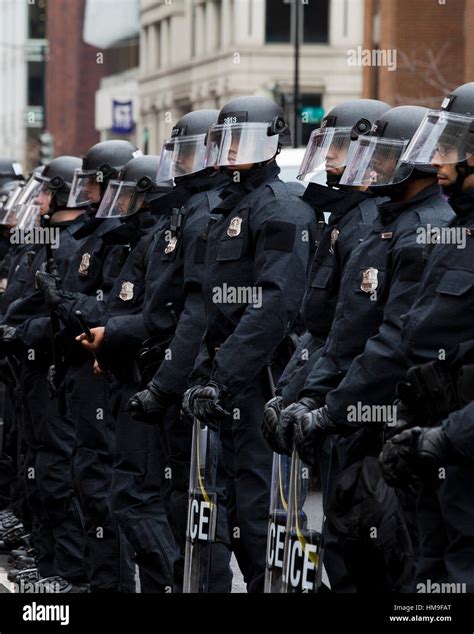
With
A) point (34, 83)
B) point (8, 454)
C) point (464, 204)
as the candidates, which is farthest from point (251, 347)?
point (34, 83)

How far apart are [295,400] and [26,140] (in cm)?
6321

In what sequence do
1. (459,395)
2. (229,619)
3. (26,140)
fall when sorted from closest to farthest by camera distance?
(459,395) < (229,619) < (26,140)

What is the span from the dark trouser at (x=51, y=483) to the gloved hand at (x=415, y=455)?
13.5 ft

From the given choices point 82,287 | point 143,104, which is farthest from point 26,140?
point 82,287

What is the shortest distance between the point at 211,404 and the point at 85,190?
2914 millimetres

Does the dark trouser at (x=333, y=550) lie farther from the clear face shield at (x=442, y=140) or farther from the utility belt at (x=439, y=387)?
the clear face shield at (x=442, y=140)

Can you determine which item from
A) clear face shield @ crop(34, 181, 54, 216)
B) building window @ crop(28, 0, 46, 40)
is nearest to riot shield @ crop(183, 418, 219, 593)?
clear face shield @ crop(34, 181, 54, 216)

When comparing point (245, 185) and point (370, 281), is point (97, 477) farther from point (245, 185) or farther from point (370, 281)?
point (370, 281)

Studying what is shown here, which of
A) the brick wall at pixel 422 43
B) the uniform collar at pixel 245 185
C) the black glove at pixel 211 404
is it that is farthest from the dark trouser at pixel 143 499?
the brick wall at pixel 422 43

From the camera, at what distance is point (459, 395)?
17.7 ft

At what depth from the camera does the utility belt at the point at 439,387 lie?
5355 mm

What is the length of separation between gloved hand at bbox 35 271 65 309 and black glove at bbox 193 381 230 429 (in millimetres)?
2127

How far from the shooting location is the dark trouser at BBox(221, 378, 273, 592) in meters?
7.09

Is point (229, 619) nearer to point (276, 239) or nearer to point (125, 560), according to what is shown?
→ point (276, 239)
